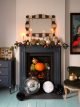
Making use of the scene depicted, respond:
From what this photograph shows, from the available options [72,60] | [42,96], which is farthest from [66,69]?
[42,96]

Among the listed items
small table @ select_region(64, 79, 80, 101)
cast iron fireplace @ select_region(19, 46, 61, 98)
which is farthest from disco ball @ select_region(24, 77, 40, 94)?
small table @ select_region(64, 79, 80, 101)

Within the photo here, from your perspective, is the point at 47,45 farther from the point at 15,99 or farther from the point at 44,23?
the point at 15,99

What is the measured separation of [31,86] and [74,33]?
5.82 ft

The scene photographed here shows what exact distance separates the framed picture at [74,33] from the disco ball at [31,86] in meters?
1.30

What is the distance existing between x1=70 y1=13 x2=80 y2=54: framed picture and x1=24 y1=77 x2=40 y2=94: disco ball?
1.30 meters

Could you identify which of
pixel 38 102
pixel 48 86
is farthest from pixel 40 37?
pixel 38 102

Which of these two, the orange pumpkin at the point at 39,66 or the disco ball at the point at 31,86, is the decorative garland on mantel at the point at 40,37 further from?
the disco ball at the point at 31,86

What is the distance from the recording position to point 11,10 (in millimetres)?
5430

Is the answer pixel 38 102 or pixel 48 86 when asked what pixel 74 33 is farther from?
pixel 38 102

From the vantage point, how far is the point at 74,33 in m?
5.39

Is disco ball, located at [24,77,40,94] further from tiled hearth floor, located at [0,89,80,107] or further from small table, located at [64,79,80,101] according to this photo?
small table, located at [64,79,80,101]

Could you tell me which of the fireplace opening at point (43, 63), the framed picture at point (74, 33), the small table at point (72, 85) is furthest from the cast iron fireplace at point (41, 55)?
the small table at point (72, 85)

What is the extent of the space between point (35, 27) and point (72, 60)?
1278mm

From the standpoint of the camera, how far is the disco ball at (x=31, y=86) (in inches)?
185
